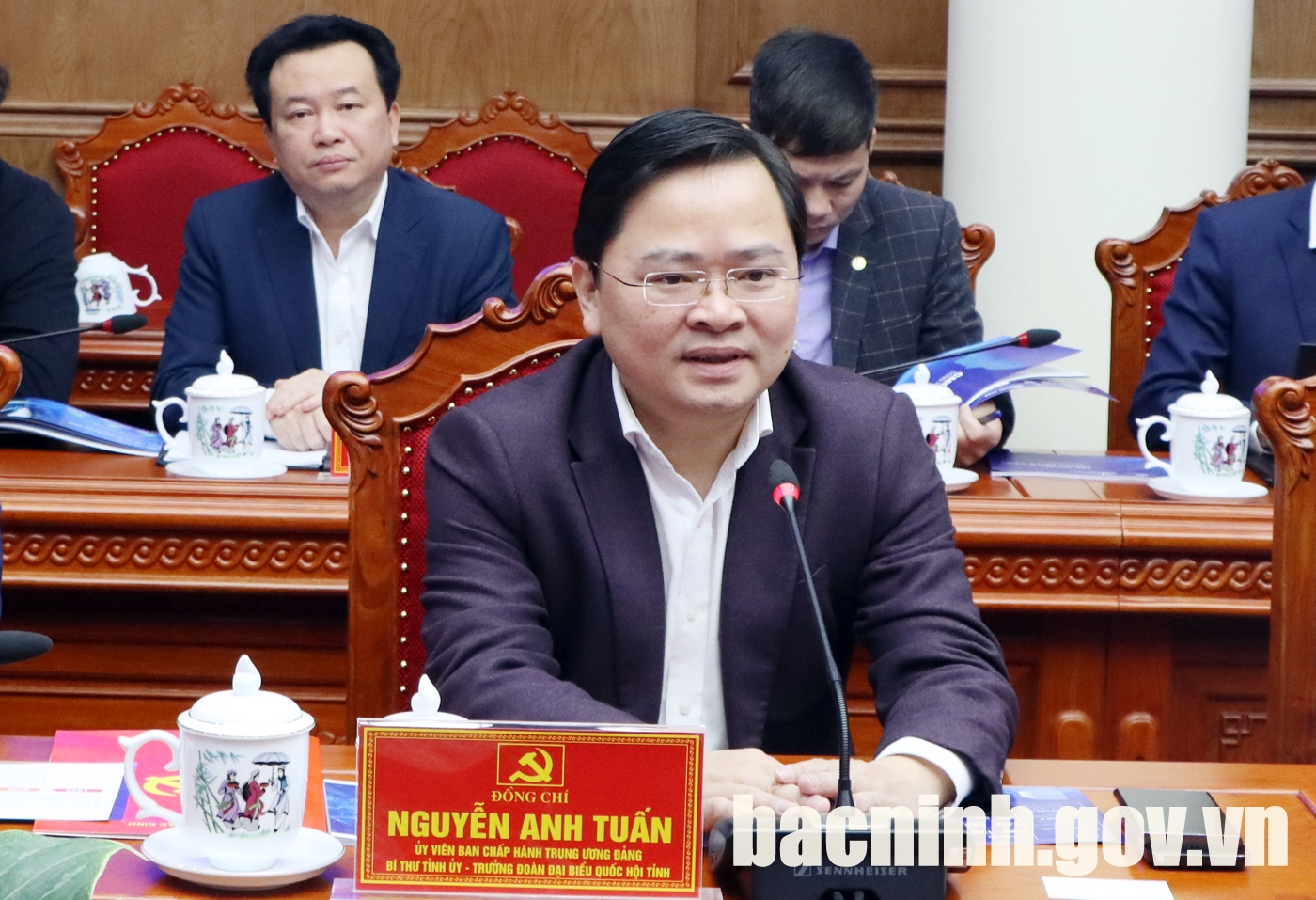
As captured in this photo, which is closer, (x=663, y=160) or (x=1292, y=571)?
(x=663, y=160)

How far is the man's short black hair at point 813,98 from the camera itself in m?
2.43

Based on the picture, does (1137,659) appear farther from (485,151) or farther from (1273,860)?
(485,151)

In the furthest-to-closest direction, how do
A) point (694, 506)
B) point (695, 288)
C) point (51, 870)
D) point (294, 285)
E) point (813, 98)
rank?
point (294, 285), point (813, 98), point (694, 506), point (695, 288), point (51, 870)

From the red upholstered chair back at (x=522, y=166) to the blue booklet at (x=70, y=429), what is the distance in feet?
5.29

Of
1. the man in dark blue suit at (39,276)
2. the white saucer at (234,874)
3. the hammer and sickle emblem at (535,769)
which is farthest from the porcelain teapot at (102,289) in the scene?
the hammer and sickle emblem at (535,769)

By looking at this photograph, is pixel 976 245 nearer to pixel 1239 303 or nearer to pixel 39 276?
pixel 1239 303

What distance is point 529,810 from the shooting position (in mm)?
986

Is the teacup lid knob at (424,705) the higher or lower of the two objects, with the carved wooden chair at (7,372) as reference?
lower

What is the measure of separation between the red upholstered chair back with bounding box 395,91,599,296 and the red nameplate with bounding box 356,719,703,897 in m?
2.88

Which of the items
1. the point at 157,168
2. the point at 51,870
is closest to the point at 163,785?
the point at 51,870

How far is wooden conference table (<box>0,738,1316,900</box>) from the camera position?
102cm

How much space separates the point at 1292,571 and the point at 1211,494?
0.52m

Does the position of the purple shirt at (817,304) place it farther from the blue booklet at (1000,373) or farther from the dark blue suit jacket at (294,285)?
the dark blue suit jacket at (294,285)

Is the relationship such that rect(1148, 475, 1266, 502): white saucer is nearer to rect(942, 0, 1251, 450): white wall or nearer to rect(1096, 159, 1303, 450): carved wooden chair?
rect(1096, 159, 1303, 450): carved wooden chair
